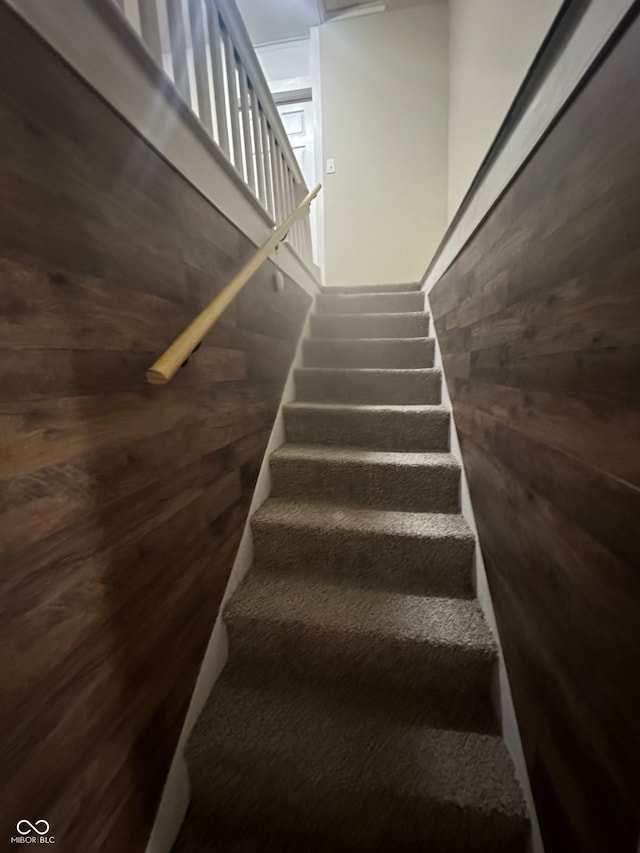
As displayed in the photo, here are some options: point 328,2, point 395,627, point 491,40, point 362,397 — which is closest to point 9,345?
point 395,627

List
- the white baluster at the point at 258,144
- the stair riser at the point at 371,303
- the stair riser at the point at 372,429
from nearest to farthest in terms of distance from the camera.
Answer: the white baluster at the point at 258,144 → the stair riser at the point at 372,429 → the stair riser at the point at 371,303

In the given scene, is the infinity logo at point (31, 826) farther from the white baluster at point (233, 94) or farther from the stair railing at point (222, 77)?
the white baluster at point (233, 94)

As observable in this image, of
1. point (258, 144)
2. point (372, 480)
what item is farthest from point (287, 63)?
point (372, 480)

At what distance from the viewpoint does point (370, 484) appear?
151 cm

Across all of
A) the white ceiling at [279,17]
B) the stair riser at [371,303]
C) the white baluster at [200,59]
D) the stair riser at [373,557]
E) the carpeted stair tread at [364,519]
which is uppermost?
the white ceiling at [279,17]

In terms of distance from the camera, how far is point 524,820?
0.82 m

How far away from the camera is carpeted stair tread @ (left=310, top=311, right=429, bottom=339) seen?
225 cm

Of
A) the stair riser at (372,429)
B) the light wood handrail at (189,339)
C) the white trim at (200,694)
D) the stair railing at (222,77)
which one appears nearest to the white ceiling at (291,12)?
the stair railing at (222,77)

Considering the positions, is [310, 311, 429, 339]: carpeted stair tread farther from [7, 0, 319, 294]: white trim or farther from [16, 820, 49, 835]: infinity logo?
[16, 820, 49, 835]: infinity logo

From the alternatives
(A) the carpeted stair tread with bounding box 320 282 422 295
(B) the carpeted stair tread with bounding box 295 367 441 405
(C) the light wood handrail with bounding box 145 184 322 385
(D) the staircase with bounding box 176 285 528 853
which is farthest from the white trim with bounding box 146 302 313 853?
(A) the carpeted stair tread with bounding box 320 282 422 295

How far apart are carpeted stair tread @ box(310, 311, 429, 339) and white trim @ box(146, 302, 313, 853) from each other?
1050mm

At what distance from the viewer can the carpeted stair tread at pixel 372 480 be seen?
58.3 inches

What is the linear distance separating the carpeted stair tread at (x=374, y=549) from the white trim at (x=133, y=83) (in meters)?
1.09

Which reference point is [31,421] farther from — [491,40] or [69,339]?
[491,40]
